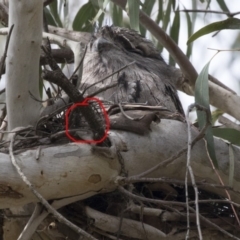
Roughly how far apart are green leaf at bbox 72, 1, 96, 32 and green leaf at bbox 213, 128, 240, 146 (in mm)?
1388

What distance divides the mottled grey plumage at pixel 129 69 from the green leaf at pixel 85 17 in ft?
1.40

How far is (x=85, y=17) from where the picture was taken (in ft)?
10.6

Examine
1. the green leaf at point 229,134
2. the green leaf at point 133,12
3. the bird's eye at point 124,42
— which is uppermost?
the green leaf at point 133,12

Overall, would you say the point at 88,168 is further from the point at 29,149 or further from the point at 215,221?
the point at 215,221

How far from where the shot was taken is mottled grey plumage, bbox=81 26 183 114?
2.48m

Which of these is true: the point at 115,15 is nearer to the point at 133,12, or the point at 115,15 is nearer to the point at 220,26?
the point at 133,12

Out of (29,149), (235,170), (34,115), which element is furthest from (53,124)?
(235,170)

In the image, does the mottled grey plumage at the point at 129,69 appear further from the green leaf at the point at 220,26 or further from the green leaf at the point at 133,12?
the green leaf at the point at 220,26

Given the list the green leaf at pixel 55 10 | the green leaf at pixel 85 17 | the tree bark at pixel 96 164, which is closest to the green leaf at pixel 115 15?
the green leaf at pixel 85 17

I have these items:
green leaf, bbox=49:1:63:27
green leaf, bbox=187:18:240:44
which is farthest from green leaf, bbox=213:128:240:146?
green leaf, bbox=49:1:63:27

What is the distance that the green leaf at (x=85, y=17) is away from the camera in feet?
10.6

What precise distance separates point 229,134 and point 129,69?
689 millimetres

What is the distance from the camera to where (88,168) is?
1.69 m

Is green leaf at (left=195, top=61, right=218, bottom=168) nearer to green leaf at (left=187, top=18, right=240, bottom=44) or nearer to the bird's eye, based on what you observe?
green leaf at (left=187, top=18, right=240, bottom=44)
